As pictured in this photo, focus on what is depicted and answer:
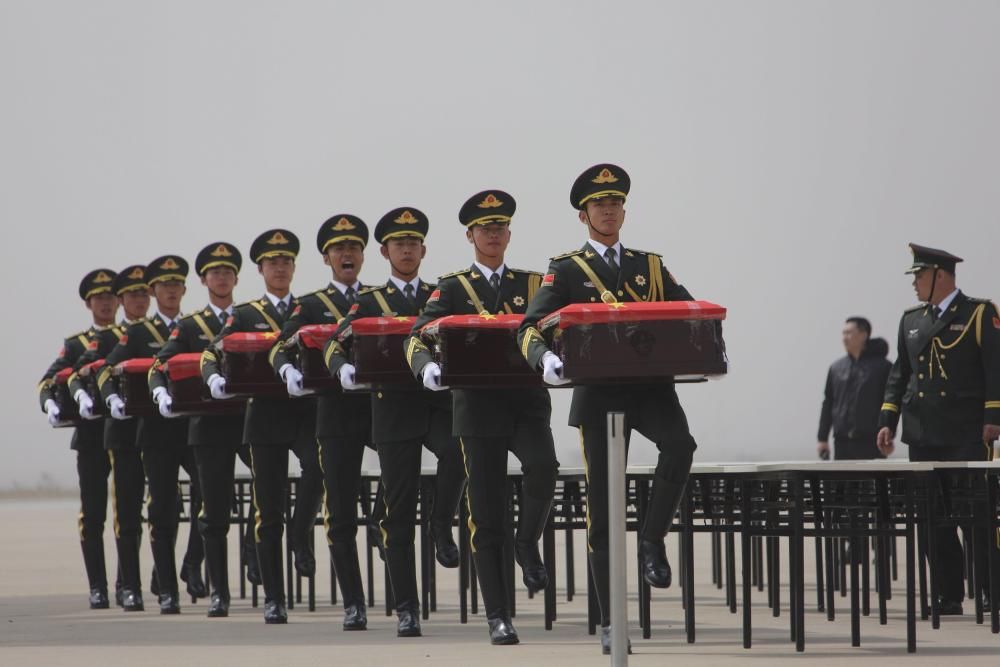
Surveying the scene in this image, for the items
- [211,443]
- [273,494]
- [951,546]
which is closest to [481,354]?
[273,494]

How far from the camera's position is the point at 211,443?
10922mm

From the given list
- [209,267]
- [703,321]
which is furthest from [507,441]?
[209,267]

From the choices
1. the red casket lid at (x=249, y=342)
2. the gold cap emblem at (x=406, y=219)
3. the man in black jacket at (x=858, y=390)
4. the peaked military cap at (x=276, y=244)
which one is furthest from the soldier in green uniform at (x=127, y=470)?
the man in black jacket at (x=858, y=390)

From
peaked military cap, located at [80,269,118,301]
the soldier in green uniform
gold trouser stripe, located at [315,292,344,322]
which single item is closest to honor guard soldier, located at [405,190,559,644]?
gold trouser stripe, located at [315,292,344,322]

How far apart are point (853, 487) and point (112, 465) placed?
5344mm

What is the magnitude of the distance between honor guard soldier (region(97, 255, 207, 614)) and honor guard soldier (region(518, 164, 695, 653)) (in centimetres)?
473

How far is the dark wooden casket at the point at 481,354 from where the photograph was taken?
7.92 meters

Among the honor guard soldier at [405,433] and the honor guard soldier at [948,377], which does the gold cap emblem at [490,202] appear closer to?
the honor guard soldier at [405,433]

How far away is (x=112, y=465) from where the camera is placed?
12172mm

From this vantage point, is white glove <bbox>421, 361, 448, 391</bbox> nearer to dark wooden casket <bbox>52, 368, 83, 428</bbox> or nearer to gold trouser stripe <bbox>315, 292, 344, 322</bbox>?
gold trouser stripe <bbox>315, 292, 344, 322</bbox>

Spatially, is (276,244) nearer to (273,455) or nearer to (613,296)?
(273,455)

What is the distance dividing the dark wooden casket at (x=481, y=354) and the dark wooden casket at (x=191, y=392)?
315 centimetres

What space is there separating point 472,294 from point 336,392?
1478 millimetres

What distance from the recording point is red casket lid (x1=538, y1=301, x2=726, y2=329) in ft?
22.2
